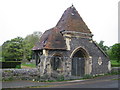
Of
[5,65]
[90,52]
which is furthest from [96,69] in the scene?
[5,65]

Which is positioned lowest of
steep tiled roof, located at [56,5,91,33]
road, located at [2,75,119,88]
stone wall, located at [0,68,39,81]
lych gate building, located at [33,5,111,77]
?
road, located at [2,75,119,88]

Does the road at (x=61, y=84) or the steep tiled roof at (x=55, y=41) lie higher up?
the steep tiled roof at (x=55, y=41)

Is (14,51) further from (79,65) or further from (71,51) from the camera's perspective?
(71,51)

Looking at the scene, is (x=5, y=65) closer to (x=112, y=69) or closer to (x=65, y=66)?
(x=65, y=66)

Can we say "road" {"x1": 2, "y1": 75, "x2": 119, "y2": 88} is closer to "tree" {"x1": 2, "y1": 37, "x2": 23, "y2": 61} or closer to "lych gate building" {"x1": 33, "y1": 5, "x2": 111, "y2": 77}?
"lych gate building" {"x1": 33, "y1": 5, "x2": 111, "y2": 77}

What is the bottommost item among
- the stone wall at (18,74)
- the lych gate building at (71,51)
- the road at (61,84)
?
the road at (61,84)

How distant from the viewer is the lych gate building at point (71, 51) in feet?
55.8

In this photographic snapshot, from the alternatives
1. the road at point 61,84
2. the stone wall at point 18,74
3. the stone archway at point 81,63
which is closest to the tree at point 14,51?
the stone archway at point 81,63

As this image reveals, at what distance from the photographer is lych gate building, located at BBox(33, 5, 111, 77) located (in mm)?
17000

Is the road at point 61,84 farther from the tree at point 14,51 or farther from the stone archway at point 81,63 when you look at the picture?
the tree at point 14,51

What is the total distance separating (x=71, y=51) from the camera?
59.9 ft

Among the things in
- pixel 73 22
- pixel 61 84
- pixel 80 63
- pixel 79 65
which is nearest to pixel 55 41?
pixel 73 22

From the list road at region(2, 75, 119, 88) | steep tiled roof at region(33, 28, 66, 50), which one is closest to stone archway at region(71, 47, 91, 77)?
steep tiled roof at region(33, 28, 66, 50)

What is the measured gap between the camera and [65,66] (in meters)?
17.4
